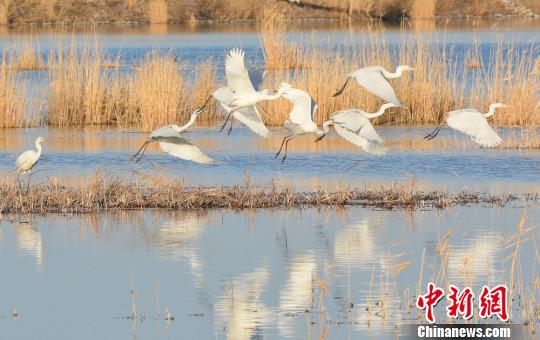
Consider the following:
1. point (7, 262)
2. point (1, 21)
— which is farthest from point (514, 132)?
point (1, 21)

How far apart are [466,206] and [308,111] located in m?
1.63

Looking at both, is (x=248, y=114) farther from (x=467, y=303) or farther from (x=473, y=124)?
(x=467, y=303)

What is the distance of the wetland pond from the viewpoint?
7.08 metres

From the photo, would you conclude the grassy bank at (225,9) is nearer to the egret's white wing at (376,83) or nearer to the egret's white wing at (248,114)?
the egret's white wing at (376,83)

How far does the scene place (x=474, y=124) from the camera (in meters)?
12.0

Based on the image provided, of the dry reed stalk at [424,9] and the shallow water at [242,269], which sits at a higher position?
the shallow water at [242,269]

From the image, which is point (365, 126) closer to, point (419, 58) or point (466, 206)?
point (466, 206)

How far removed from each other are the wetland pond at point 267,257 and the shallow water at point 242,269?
0.05 feet

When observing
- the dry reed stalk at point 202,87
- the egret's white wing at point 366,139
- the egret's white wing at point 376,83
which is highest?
the egret's white wing at point 376,83

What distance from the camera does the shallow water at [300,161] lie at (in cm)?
1299

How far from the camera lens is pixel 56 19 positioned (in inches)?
1781

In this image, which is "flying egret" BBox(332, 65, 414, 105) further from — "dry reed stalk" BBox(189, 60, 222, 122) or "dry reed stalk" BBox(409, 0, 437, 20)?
"dry reed stalk" BBox(409, 0, 437, 20)

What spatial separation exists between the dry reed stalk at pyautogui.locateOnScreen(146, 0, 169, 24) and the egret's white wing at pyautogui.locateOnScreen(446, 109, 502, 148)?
34.6 meters

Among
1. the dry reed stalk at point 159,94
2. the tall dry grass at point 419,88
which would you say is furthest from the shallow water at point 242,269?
the dry reed stalk at point 159,94
